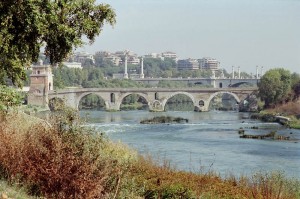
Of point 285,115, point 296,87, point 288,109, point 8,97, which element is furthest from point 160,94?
point 8,97

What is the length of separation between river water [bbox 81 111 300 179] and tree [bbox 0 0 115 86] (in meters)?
6.71

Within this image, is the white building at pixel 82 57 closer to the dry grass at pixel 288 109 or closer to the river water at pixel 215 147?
the dry grass at pixel 288 109

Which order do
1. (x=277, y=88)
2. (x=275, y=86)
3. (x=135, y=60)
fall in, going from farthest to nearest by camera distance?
(x=135, y=60), (x=275, y=86), (x=277, y=88)

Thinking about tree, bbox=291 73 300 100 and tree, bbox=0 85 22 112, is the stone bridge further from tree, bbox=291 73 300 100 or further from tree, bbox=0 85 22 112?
tree, bbox=0 85 22 112

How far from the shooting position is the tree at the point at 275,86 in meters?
58.3

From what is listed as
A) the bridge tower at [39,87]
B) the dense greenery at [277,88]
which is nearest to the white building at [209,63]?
the bridge tower at [39,87]

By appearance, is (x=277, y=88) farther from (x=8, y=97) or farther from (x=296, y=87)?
(x=8, y=97)

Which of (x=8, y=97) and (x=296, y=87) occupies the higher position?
(x=296, y=87)

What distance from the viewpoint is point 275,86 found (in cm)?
5847

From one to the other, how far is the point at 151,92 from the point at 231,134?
33.7 meters

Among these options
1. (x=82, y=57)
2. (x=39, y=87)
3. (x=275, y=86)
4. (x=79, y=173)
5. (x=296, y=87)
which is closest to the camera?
(x=79, y=173)

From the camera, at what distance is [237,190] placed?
29.3 ft

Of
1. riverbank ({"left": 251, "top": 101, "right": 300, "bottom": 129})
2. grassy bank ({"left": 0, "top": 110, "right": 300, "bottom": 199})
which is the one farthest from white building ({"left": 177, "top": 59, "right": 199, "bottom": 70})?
grassy bank ({"left": 0, "top": 110, "right": 300, "bottom": 199})

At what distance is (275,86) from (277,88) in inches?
14.7
